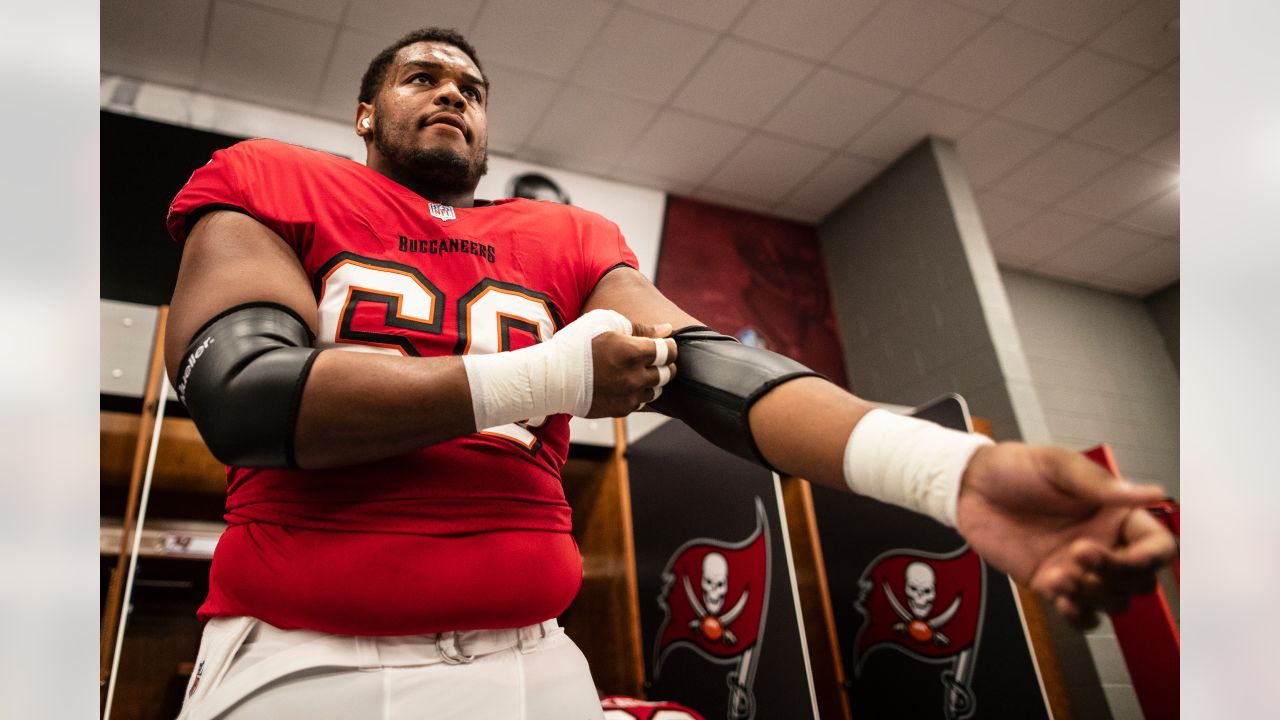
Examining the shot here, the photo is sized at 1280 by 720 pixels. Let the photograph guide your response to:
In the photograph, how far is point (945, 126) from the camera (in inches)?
167

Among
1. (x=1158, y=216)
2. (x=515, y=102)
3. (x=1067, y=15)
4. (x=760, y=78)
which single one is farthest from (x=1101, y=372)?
(x=515, y=102)

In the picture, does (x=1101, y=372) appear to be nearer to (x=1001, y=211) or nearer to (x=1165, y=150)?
(x=1001, y=211)

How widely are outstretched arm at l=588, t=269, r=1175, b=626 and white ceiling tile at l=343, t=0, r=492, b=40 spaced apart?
3.12m

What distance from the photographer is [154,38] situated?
11.1 ft

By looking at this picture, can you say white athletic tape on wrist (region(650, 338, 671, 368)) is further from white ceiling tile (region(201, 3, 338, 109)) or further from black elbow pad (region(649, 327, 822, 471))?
white ceiling tile (region(201, 3, 338, 109))

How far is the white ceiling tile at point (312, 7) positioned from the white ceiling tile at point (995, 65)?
2.73 metres

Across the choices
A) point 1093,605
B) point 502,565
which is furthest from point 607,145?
point 1093,605

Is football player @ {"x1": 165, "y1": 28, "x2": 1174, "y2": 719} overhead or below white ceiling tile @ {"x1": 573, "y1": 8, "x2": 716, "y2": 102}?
below

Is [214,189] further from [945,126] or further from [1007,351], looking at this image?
[945,126]

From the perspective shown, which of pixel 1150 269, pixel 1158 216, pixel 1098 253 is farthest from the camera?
pixel 1150 269

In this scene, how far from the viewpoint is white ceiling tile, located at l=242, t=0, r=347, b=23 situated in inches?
127

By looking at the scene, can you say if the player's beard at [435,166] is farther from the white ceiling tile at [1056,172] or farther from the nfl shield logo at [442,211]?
the white ceiling tile at [1056,172]

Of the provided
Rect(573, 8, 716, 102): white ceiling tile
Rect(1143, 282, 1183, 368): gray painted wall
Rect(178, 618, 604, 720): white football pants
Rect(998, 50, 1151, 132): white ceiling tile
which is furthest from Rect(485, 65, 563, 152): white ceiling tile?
Rect(1143, 282, 1183, 368): gray painted wall

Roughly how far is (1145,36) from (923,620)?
301cm
